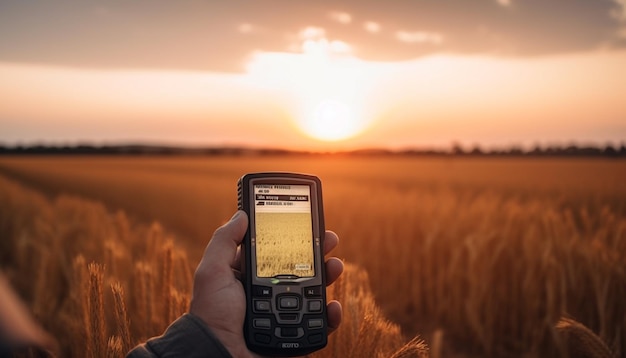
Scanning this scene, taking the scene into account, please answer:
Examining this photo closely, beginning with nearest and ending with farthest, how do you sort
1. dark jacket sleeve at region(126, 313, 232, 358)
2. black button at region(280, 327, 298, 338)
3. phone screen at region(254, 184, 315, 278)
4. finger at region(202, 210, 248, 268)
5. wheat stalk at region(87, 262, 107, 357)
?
dark jacket sleeve at region(126, 313, 232, 358) < wheat stalk at region(87, 262, 107, 357) < finger at region(202, 210, 248, 268) < black button at region(280, 327, 298, 338) < phone screen at region(254, 184, 315, 278)

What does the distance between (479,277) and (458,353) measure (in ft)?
2.13

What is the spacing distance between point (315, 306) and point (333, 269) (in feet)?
0.42

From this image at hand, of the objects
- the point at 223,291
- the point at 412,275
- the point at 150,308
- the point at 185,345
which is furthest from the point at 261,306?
the point at 412,275

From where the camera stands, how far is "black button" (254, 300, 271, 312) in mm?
1777

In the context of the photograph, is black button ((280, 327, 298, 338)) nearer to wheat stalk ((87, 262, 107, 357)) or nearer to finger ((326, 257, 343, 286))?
finger ((326, 257, 343, 286))

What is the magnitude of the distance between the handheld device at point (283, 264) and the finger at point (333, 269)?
0.03 metres

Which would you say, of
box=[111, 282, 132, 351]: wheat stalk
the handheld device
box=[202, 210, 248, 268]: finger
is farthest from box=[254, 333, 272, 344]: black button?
box=[111, 282, 132, 351]: wheat stalk

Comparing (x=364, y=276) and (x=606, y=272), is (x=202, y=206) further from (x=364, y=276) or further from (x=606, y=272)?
(x=364, y=276)

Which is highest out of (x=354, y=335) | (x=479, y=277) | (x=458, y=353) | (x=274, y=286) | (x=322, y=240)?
(x=322, y=240)

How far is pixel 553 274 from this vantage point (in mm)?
4352

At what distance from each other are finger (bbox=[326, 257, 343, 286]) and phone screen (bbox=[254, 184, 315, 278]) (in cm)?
5

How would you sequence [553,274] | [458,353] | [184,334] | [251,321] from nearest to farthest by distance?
1. [184,334]
2. [251,321]
3. [553,274]
4. [458,353]

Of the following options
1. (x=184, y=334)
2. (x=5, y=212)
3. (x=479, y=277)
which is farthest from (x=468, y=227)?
(x=5, y=212)

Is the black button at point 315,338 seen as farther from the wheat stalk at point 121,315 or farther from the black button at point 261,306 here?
the wheat stalk at point 121,315
